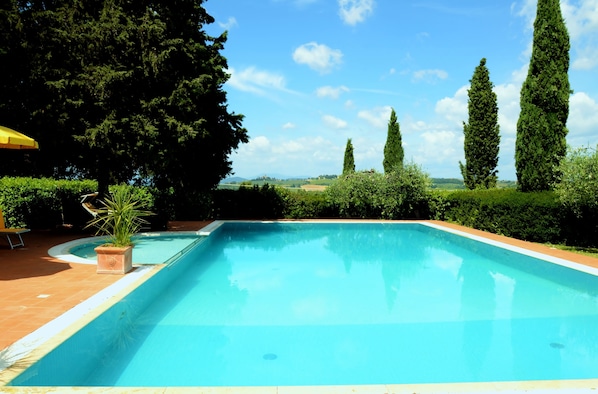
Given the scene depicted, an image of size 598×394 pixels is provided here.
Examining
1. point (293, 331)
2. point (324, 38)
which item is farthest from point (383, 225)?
point (293, 331)

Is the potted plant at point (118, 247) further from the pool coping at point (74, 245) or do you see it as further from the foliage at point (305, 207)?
the foliage at point (305, 207)

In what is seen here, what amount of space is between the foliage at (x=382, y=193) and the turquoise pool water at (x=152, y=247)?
8.73 meters

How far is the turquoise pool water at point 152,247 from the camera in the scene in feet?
29.2

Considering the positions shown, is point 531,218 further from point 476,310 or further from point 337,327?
point 337,327

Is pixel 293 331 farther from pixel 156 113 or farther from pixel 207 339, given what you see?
pixel 156 113

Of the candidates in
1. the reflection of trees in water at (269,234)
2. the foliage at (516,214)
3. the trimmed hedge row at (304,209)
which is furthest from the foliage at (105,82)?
the foliage at (516,214)

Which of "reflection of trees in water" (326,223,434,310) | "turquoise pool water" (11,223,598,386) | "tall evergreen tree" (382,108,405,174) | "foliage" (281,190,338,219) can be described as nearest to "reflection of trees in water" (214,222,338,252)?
"reflection of trees in water" (326,223,434,310)

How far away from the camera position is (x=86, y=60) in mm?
12086

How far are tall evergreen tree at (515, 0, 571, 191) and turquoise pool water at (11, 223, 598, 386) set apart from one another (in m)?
4.38

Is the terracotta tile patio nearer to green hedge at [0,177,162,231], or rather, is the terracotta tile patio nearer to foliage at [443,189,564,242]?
green hedge at [0,177,162,231]

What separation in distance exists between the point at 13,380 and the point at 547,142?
15.1 m

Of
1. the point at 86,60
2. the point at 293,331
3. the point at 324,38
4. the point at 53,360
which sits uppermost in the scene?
the point at 324,38

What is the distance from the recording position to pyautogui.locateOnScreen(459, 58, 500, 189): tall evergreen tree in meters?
20.1

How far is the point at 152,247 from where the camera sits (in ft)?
34.4
